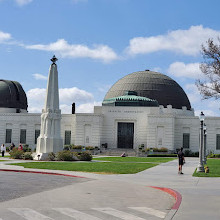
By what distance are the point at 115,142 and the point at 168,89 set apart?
1655 cm

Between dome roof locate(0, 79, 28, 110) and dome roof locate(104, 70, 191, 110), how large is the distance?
16408 mm

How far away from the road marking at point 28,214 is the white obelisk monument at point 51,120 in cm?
3068

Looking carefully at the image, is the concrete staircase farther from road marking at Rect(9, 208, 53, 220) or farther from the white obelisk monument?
road marking at Rect(9, 208, 53, 220)

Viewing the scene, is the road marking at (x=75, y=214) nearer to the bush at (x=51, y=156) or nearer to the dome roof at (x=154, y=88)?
the bush at (x=51, y=156)

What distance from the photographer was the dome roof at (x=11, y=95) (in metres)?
74.7

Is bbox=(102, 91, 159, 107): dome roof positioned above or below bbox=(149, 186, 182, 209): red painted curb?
above

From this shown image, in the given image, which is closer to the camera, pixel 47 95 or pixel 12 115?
pixel 47 95

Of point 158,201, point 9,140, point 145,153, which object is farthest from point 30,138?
point 158,201

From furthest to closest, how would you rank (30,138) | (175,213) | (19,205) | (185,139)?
(30,138), (185,139), (19,205), (175,213)

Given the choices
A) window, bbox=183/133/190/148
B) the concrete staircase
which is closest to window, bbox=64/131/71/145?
the concrete staircase

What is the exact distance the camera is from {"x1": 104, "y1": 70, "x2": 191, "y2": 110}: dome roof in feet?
241

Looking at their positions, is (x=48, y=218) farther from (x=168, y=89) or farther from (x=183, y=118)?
(x=168, y=89)

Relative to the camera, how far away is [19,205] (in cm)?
1148

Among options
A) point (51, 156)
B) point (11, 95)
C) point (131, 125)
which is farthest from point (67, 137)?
point (51, 156)
